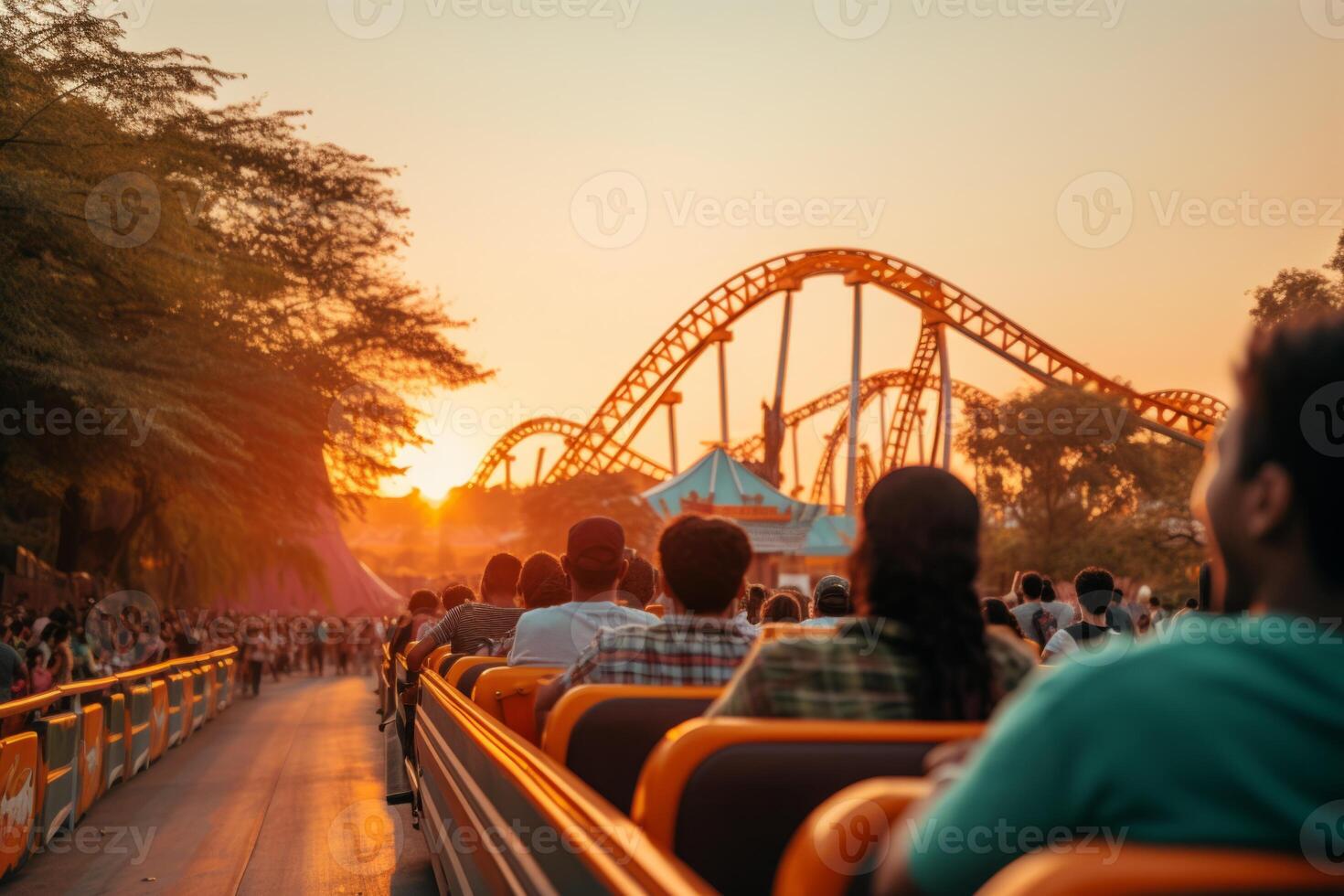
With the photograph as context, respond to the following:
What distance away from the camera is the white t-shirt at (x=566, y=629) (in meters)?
6.09

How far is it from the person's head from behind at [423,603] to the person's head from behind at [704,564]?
9.69 meters

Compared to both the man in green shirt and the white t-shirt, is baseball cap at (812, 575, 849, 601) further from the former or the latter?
the man in green shirt

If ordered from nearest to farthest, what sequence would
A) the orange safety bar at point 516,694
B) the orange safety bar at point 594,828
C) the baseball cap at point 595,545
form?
the orange safety bar at point 594,828 → the orange safety bar at point 516,694 → the baseball cap at point 595,545

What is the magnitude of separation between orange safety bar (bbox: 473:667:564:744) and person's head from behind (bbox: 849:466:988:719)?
99.2 inches

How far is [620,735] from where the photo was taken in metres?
3.27

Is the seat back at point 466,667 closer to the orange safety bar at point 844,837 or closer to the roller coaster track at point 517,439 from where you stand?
the orange safety bar at point 844,837

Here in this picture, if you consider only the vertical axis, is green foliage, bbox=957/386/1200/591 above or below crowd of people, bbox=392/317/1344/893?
above

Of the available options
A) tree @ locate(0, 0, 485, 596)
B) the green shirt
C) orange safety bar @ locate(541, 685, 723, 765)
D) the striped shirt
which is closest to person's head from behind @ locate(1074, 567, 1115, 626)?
the striped shirt

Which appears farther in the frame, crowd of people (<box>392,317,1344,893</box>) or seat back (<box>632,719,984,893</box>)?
seat back (<box>632,719,984,893</box>)

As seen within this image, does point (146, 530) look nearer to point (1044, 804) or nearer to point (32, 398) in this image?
point (32, 398)

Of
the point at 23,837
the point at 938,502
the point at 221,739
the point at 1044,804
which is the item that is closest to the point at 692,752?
the point at 938,502

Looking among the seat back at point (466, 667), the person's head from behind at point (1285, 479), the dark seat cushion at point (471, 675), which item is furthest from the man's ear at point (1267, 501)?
the dark seat cushion at point (471, 675)

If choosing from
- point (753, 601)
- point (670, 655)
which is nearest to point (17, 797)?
point (670, 655)

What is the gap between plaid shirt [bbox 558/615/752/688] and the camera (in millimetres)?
4098
